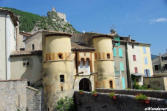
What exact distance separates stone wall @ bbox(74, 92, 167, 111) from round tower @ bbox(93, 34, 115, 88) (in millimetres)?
5055

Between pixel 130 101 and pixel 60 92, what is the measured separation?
11239 millimetres

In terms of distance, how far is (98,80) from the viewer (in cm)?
2605

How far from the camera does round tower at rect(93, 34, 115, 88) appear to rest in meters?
26.0

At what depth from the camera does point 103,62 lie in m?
26.4

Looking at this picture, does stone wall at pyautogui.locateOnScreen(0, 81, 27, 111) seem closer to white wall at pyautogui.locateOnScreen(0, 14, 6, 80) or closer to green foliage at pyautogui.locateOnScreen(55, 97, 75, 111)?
white wall at pyautogui.locateOnScreen(0, 14, 6, 80)

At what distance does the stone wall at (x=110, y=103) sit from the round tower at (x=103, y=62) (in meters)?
5.06

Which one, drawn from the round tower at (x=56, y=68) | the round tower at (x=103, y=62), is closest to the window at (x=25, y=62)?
the round tower at (x=56, y=68)

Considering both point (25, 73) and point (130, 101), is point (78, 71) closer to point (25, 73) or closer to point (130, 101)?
point (25, 73)

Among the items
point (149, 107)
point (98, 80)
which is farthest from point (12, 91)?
point (149, 107)

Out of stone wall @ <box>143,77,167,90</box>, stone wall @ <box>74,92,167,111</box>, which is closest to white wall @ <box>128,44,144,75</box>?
stone wall @ <box>143,77,167,90</box>

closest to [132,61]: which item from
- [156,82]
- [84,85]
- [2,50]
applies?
[156,82]

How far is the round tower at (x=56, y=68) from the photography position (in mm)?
22484

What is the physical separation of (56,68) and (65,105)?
4.64m

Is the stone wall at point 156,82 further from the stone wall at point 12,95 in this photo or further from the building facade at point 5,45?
the building facade at point 5,45
